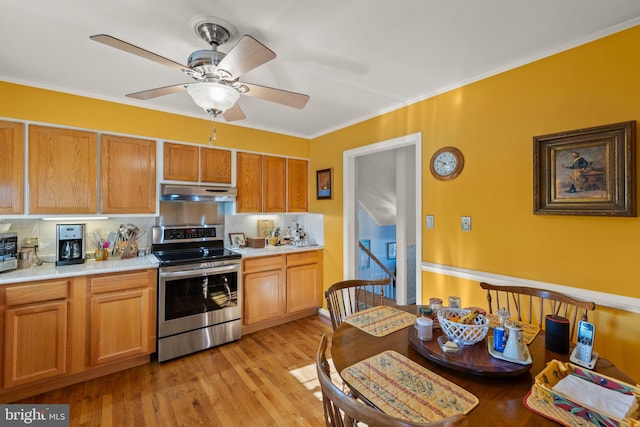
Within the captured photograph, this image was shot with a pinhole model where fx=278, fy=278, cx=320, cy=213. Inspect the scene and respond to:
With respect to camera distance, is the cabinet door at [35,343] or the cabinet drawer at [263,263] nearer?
the cabinet door at [35,343]

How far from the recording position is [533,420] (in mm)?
866

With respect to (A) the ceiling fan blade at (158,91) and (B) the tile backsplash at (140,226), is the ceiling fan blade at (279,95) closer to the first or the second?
(A) the ceiling fan blade at (158,91)

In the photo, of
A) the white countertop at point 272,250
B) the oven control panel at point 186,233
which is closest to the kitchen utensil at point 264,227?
the white countertop at point 272,250

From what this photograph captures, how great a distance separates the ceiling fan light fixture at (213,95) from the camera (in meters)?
1.55

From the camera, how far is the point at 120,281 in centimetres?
244

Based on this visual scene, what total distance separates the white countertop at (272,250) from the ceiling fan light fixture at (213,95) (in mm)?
1898

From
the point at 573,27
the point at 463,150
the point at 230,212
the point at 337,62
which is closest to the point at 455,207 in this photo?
the point at 463,150

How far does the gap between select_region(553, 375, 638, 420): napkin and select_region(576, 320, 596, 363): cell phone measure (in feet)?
0.57

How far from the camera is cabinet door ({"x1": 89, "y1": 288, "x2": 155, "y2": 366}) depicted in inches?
92.7

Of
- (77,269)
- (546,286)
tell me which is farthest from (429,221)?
(77,269)

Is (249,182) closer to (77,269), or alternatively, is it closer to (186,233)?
(186,233)

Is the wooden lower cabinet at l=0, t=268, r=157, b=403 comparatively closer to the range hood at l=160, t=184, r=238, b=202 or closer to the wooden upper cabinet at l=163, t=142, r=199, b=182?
the range hood at l=160, t=184, r=238, b=202

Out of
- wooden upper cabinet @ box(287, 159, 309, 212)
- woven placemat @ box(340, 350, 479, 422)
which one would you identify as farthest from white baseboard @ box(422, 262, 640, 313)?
wooden upper cabinet @ box(287, 159, 309, 212)

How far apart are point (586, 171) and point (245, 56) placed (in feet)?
6.89
